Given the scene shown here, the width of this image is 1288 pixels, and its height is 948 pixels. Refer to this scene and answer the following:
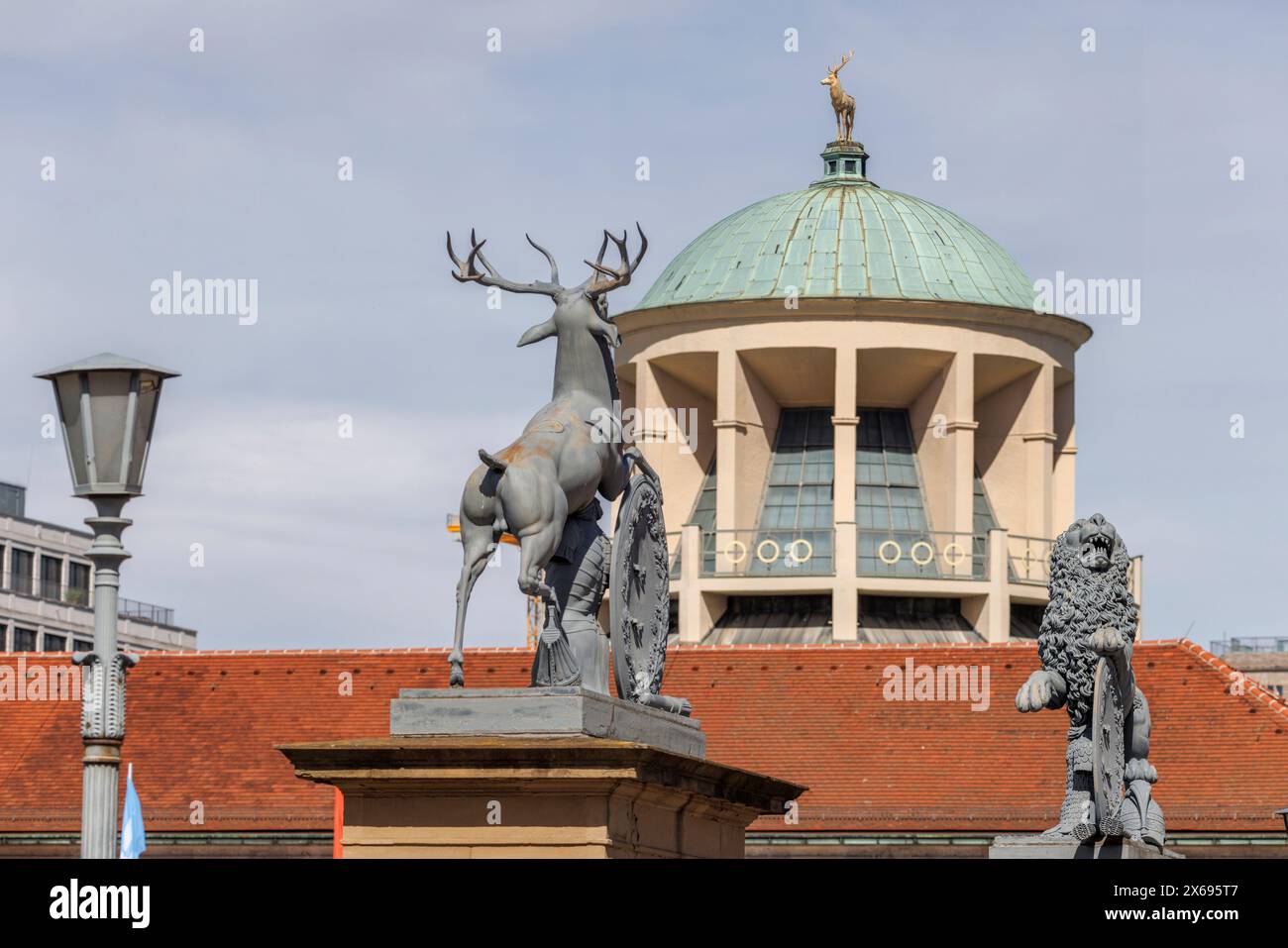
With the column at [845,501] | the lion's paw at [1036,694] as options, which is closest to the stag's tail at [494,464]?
the lion's paw at [1036,694]

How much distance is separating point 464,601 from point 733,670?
30891 millimetres

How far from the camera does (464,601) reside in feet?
62.6

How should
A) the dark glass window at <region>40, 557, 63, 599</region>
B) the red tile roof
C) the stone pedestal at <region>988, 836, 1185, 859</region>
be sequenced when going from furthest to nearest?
the dark glass window at <region>40, 557, 63, 599</region> → the red tile roof → the stone pedestal at <region>988, 836, 1185, 859</region>

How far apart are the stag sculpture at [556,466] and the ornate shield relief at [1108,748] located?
10.4 feet

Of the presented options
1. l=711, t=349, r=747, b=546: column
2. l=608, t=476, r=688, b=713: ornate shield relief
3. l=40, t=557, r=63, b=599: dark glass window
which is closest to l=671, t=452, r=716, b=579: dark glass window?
l=711, t=349, r=747, b=546: column

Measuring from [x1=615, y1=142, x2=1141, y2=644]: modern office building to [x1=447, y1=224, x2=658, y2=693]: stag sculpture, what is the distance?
4448cm

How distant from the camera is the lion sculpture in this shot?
1927cm

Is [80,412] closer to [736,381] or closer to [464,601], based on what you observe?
[464,601]

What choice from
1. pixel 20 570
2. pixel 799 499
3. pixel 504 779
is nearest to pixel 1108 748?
pixel 504 779


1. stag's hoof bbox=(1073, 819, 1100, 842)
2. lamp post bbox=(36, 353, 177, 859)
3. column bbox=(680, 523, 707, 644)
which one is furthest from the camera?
column bbox=(680, 523, 707, 644)

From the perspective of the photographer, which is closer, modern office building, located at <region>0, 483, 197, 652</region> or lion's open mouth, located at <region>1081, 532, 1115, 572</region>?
lion's open mouth, located at <region>1081, 532, 1115, 572</region>

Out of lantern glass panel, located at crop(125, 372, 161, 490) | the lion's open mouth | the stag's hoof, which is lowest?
the stag's hoof

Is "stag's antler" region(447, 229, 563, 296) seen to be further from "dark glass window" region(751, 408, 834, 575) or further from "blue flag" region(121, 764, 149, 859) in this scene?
"dark glass window" region(751, 408, 834, 575)

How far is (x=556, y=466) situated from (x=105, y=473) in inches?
113
